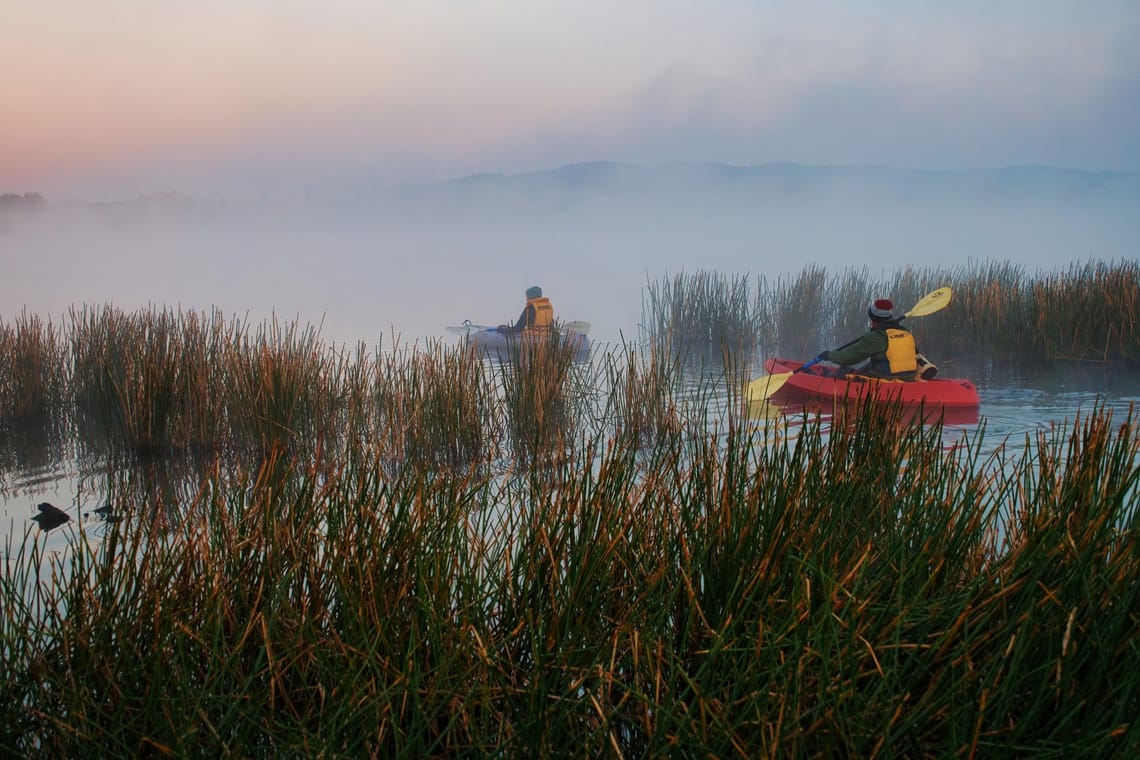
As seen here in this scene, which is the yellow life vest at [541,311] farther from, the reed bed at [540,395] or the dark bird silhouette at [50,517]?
the dark bird silhouette at [50,517]

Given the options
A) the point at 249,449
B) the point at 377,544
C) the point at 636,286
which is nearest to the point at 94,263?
the point at 636,286

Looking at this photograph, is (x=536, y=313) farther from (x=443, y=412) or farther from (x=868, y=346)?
(x=443, y=412)

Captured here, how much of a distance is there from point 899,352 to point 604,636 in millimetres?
5059

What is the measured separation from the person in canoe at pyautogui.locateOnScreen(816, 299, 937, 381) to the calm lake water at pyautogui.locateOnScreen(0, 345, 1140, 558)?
1.54 feet

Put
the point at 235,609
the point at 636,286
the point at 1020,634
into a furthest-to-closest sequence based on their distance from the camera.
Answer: the point at 636,286 → the point at 235,609 → the point at 1020,634

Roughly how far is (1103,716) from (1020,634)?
0.18 metres

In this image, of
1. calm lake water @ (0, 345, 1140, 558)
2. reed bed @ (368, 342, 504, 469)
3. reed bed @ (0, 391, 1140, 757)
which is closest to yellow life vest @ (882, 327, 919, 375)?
calm lake water @ (0, 345, 1140, 558)

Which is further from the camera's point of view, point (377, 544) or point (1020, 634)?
point (377, 544)

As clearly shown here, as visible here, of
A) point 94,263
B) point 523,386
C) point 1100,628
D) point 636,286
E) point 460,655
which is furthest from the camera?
point 94,263

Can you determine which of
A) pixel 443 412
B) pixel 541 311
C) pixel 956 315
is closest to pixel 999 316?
pixel 956 315

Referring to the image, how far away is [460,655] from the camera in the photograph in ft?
6.15

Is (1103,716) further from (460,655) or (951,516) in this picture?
(460,655)

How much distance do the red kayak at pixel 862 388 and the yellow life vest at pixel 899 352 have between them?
0.15 m

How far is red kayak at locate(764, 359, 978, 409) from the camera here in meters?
6.33
